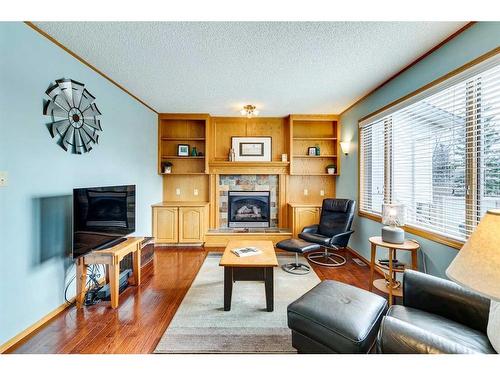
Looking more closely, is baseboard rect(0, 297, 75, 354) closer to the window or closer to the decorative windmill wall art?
the decorative windmill wall art

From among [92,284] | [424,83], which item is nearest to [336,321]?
[424,83]

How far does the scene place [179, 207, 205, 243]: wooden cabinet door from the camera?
4.28 m

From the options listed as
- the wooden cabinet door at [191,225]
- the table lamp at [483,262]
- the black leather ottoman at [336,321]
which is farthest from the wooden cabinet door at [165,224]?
the table lamp at [483,262]

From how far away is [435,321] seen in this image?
1.42 m

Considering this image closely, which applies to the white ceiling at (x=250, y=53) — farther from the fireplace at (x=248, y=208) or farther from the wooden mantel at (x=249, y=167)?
the fireplace at (x=248, y=208)

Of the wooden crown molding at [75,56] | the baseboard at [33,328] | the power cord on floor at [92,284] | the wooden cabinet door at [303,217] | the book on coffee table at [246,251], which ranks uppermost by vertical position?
the wooden crown molding at [75,56]

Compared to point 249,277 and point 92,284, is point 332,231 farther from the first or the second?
point 92,284

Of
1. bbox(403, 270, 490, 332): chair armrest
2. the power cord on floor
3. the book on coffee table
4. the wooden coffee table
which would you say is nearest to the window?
bbox(403, 270, 490, 332): chair armrest

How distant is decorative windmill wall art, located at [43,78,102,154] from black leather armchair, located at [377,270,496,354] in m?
2.95

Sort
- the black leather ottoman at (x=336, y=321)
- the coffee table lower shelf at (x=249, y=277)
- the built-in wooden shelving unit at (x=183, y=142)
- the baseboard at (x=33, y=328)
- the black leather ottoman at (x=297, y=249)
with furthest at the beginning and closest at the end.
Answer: the built-in wooden shelving unit at (x=183, y=142) < the black leather ottoman at (x=297, y=249) < the coffee table lower shelf at (x=249, y=277) < the baseboard at (x=33, y=328) < the black leather ottoman at (x=336, y=321)

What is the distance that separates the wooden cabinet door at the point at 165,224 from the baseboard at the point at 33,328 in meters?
1.96

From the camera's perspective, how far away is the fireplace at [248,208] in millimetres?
4734

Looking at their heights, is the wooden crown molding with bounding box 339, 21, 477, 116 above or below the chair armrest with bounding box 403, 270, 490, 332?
above
